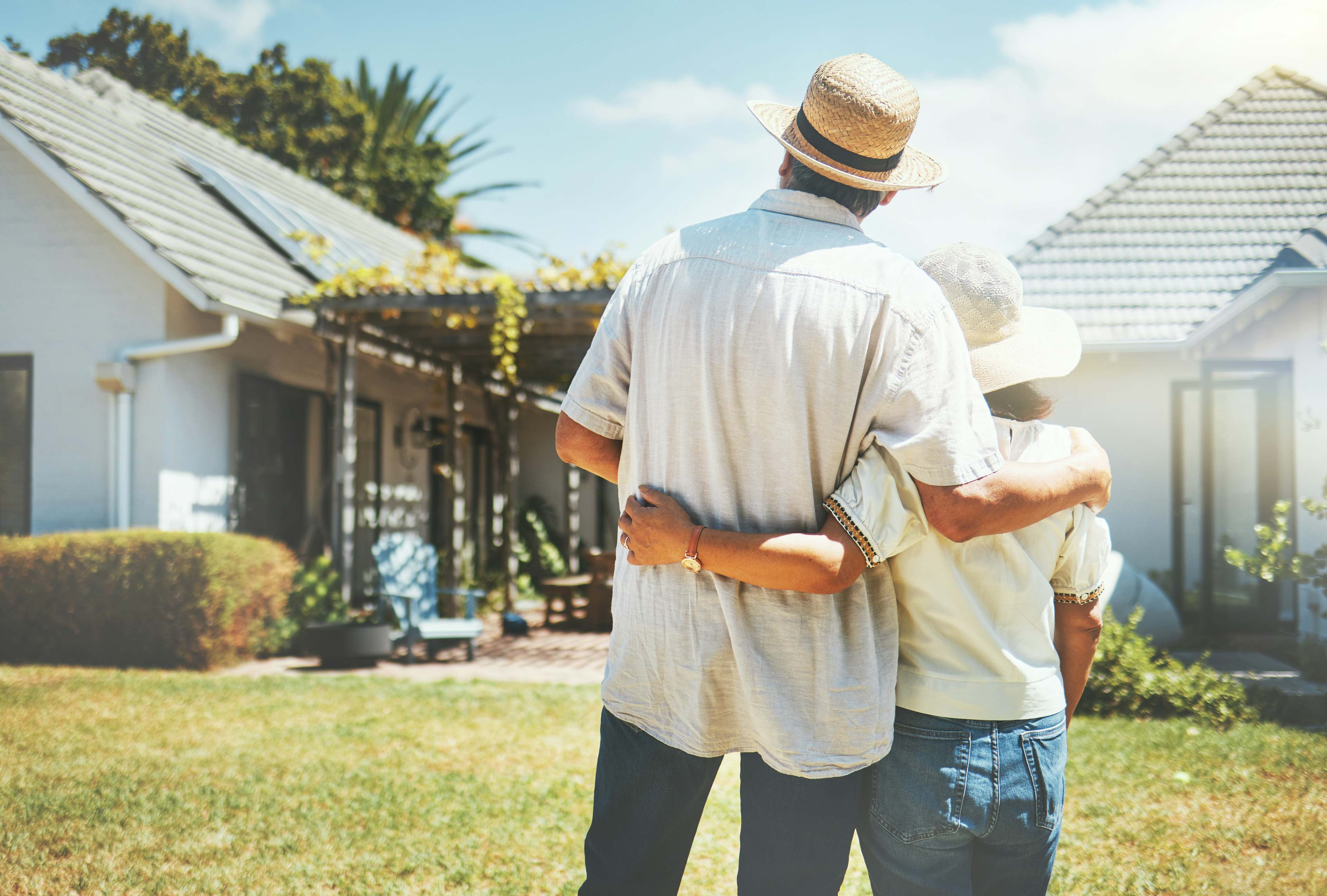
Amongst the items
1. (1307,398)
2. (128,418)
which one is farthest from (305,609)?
(1307,398)

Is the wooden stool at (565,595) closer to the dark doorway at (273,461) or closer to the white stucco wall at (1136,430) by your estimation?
the dark doorway at (273,461)

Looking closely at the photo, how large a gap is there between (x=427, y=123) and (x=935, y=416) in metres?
27.5

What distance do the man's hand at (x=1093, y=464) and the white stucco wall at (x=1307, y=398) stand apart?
5.53 meters

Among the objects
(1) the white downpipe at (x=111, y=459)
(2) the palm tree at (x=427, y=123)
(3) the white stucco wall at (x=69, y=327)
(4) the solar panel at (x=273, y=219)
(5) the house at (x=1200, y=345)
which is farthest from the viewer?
(2) the palm tree at (x=427, y=123)

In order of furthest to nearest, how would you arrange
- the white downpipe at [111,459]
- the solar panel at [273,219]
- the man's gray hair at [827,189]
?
1. the solar panel at [273,219]
2. the white downpipe at [111,459]
3. the man's gray hair at [827,189]

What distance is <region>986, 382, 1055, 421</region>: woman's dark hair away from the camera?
62.9 inches

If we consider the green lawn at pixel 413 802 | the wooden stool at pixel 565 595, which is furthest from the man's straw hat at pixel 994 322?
the wooden stool at pixel 565 595

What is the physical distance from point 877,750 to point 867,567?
273 millimetres

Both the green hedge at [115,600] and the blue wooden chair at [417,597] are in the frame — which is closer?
the green hedge at [115,600]

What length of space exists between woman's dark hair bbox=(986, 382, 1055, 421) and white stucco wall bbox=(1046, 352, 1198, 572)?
6778mm

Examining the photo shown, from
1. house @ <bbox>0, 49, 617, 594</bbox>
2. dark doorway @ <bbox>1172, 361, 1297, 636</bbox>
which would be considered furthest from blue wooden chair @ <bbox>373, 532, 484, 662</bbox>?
dark doorway @ <bbox>1172, 361, 1297, 636</bbox>

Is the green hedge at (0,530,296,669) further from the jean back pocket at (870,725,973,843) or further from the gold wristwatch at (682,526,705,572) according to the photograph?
the jean back pocket at (870,725,973,843)

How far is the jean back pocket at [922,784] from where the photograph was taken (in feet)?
4.50

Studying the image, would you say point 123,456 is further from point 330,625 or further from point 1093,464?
point 1093,464
